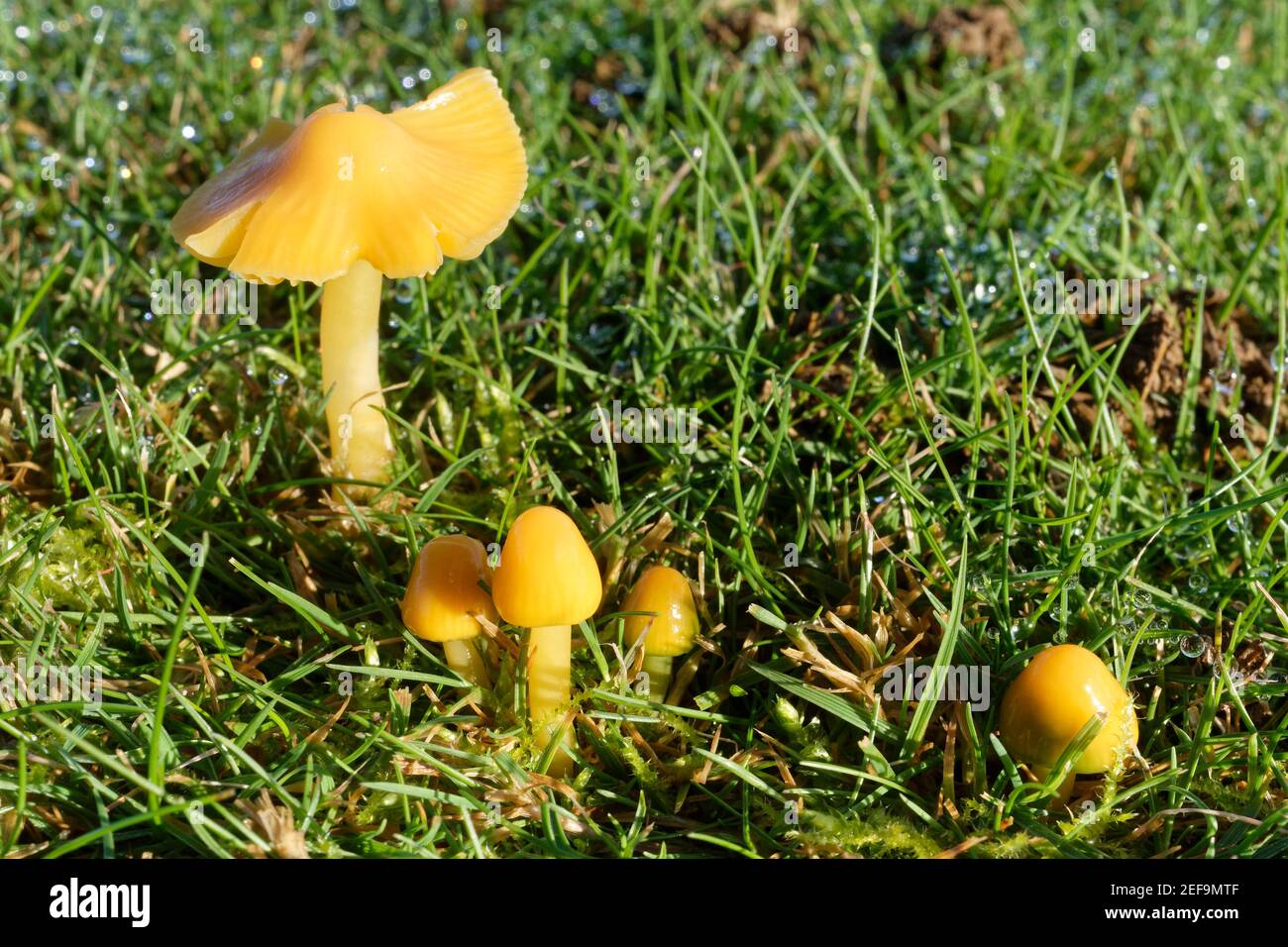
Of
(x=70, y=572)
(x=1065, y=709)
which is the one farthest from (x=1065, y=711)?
(x=70, y=572)

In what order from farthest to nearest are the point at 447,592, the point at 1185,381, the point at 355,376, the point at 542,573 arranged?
1. the point at 1185,381
2. the point at 355,376
3. the point at 447,592
4. the point at 542,573

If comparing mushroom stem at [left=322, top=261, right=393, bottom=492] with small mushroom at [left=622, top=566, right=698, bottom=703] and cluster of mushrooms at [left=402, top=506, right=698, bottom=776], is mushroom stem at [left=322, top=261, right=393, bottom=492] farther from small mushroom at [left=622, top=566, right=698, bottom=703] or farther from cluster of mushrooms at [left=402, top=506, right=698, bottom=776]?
small mushroom at [left=622, top=566, right=698, bottom=703]

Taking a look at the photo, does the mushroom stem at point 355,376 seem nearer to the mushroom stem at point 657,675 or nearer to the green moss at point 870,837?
the mushroom stem at point 657,675

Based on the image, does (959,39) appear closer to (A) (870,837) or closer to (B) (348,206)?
(B) (348,206)

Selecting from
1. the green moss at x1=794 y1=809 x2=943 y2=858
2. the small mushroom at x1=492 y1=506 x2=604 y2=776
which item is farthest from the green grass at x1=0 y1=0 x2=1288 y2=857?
the small mushroom at x1=492 y1=506 x2=604 y2=776

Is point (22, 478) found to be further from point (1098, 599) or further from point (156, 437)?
point (1098, 599)

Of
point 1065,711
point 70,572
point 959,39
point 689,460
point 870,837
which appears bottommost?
point 870,837

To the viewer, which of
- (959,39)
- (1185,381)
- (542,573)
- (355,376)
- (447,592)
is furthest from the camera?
(959,39)
